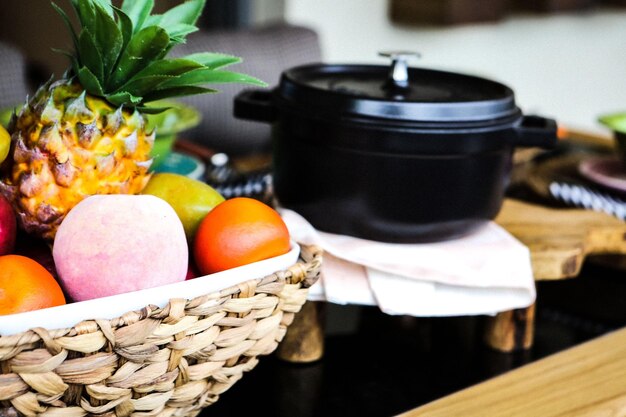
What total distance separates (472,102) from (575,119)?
3.50m

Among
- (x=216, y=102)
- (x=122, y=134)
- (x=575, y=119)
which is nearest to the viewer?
(x=122, y=134)

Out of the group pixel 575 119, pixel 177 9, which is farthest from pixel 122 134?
pixel 575 119

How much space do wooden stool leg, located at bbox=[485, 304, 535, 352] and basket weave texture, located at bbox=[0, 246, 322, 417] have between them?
0.28 m

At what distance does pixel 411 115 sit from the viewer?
65cm

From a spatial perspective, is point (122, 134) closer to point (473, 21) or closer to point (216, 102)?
point (216, 102)

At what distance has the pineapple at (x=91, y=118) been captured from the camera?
55 centimetres

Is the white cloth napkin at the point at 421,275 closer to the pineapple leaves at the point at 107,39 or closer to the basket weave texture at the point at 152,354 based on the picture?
Answer: the basket weave texture at the point at 152,354

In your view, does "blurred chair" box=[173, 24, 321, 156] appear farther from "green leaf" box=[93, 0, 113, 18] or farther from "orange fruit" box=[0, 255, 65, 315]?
"orange fruit" box=[0, 255, 65, 315]

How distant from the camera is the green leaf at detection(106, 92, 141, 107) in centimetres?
55

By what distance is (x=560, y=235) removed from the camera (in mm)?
791

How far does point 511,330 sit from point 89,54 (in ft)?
1.58

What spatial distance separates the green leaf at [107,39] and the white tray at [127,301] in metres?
0.19

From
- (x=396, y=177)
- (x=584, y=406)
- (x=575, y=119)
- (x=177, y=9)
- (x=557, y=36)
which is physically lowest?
(x=575, y=119)

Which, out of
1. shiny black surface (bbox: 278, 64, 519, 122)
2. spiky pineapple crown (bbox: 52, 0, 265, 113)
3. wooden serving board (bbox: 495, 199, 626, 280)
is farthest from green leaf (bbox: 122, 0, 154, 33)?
wooden serving board (bbox: 495, 199, 626, 280)
